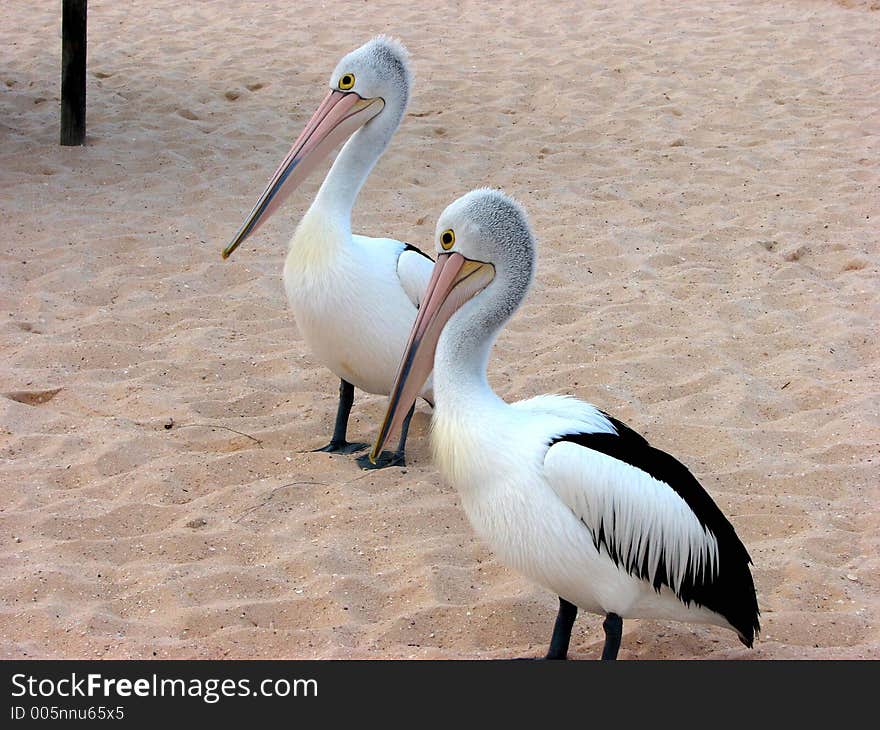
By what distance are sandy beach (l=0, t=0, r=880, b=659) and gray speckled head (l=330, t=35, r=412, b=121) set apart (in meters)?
1.14

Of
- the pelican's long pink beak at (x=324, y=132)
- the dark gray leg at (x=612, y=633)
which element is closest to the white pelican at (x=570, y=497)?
the dark gray leg at (x=612, y=633)

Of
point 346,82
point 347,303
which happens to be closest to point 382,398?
point 347,303

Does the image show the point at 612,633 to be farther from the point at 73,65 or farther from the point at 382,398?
the point at 73,65

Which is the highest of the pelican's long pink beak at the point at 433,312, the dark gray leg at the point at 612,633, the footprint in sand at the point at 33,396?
the pelican's long pink beak at the point at 433,312

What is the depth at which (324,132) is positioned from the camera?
3.99 meters

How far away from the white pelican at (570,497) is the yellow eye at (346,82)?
1.34m

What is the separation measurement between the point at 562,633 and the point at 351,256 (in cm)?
150

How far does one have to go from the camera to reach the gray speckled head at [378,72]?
3975 millimetres

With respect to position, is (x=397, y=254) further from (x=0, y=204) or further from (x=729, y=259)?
(x=0, y=204)

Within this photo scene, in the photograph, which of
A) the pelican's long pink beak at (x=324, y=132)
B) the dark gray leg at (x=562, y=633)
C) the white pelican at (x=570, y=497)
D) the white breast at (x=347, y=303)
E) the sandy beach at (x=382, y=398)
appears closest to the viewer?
the white pelican at (x=570, y=497)

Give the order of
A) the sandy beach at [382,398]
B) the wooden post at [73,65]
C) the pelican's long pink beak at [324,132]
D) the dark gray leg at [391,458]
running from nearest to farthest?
the sandy beach at [382,398] < the dark gray leg at [391,458] < the pelican's long pink beak at [324,132] < the wooden post at [73,65]

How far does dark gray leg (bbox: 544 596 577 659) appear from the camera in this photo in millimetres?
2812

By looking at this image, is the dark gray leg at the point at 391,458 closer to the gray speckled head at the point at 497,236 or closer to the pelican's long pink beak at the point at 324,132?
the pelican's long pink beak at the point at 324,132
